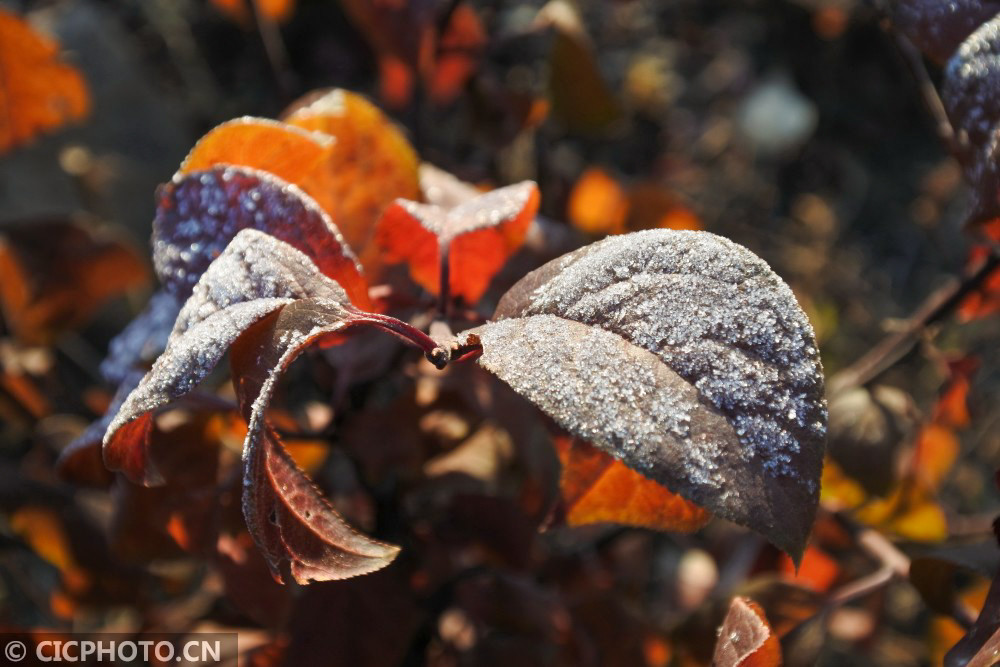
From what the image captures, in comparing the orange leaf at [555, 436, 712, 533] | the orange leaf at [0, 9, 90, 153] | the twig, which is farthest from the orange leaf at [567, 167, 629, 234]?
the orange leaf at [0, 9, 90, 153]

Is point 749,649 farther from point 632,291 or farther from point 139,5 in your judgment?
point 139,5

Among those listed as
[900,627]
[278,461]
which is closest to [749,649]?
[278,461]

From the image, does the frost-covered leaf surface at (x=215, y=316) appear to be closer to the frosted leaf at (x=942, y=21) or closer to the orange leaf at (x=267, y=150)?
the orange leaf at (x=267, y=150)

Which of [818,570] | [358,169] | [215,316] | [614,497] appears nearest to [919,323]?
[818,570]

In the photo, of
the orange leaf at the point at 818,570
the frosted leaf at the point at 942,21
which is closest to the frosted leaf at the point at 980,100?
the frosted leaf at the point at 942,21

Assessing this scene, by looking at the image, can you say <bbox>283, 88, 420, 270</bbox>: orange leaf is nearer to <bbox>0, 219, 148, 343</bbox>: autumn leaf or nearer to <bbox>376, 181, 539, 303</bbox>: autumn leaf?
<bbox>376, 181, 539, 303</bbox>: autumn leaf
